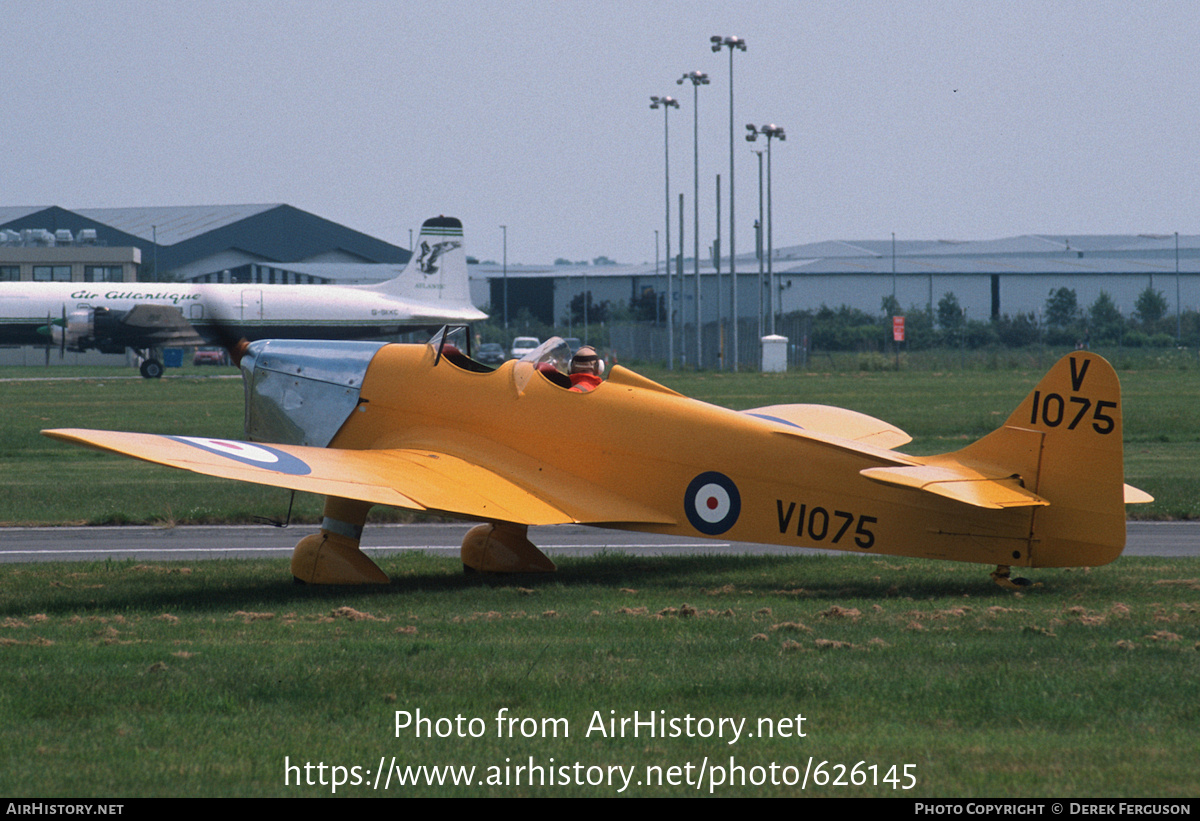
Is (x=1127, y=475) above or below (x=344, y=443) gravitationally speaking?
below

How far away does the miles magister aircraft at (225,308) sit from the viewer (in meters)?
60.0

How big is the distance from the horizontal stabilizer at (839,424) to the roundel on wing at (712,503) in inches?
89.0

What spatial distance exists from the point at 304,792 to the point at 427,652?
7.89 ft

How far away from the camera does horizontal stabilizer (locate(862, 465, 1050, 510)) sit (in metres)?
8.37

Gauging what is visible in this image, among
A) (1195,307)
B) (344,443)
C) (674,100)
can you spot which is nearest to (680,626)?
(344,443)

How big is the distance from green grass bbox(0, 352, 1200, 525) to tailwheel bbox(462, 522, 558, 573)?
4.99 metres

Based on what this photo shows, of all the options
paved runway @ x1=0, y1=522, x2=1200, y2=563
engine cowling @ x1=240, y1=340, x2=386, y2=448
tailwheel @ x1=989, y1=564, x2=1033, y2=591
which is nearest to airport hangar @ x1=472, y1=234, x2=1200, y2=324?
paved runway @ x1=0, y1=522, x2=1200, y2=563

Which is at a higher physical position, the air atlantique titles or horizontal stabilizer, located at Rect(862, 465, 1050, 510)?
the air atlantique titles

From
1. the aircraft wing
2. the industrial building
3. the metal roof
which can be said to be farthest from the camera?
the metal roof

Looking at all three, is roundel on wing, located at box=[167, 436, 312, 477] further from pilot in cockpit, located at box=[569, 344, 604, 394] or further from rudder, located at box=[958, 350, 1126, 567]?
rudder, located at box=[958, 350, 1126, 567]

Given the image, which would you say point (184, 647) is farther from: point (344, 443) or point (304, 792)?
point (344, 443)

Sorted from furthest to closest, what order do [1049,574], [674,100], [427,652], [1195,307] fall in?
[1195,307]
[674,100]
[1049,574]
[427,652]

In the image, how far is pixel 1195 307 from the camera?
94000 mm

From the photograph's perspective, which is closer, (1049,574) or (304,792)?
(304,792)
